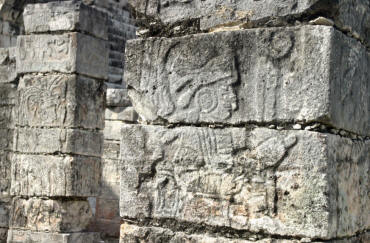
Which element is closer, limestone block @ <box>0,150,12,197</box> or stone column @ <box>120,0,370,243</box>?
stone column @ <box>120,0,370,243</box>

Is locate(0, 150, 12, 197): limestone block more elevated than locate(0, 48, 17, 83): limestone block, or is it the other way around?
locate(0, 48, 17, 83): limestone block

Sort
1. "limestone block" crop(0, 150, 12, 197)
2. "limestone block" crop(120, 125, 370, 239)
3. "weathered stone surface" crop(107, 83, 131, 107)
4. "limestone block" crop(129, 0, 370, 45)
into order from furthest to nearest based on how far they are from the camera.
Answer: "weathered stone surface" crop(107, 83, 131, 107) → "limestone block" crop(0, 150, 12, 197) → "limestone block" crop(129, 0, 370, 45) → "limestone block" crop(120, 125, 370, 239)

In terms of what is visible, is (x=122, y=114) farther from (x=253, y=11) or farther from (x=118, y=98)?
(x=253, y=11)

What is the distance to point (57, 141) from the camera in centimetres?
729

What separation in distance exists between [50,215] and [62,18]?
2371 mm

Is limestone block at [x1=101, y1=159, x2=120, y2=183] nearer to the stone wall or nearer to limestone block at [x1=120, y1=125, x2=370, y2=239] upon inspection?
the stone wall

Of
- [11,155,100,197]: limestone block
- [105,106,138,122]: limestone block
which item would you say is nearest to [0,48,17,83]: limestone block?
[11,155,100,197]: limestone block

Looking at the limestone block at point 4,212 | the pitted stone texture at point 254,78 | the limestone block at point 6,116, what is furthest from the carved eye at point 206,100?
the limestone block at point 4,212

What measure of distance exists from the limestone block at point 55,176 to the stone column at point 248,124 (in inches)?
156

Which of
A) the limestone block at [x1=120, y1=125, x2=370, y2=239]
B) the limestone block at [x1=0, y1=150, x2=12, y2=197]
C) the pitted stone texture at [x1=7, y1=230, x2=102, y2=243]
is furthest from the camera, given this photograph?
the limestone block at [x1=0, y1=150, x2=12, y2=197]

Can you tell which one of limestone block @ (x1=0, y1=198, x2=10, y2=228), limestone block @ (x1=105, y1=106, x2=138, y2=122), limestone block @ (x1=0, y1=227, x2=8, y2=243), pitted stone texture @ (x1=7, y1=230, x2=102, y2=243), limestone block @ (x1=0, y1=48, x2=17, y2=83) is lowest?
limestone block @ (x1=0, y1=227, x2=8, y2=243)

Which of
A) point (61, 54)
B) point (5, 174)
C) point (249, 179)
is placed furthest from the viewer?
point (5, 174)

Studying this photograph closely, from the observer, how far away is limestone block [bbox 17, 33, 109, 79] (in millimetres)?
7297

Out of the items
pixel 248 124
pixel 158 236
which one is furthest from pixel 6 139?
pixel 248 124
